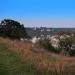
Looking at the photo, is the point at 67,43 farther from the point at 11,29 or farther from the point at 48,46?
the point at 11,29

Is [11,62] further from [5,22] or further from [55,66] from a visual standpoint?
[5,22]

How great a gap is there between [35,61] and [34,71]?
7.19 ft

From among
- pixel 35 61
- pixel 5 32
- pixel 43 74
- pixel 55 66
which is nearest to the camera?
pixel 43 74

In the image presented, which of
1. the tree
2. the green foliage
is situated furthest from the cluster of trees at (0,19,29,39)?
the green foliage

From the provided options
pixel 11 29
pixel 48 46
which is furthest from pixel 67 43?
pixel 11 29

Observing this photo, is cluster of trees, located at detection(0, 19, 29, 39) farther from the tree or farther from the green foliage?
the green foliage

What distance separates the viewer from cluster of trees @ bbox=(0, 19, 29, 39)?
47656mm

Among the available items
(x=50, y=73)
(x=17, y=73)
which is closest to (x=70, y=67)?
(x=50, y=73)

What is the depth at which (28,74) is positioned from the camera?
40.5 ft

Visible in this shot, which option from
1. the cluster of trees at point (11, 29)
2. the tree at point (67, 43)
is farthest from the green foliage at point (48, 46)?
the cluster of trees at point (11, 29)

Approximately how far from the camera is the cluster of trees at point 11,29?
4766 centimetres

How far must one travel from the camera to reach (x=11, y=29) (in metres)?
48.3

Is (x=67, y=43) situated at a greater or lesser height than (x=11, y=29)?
lesser

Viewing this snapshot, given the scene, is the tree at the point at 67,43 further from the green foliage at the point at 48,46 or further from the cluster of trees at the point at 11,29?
the cluster of trees at the point at 11,29
